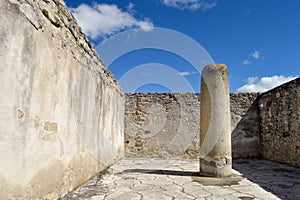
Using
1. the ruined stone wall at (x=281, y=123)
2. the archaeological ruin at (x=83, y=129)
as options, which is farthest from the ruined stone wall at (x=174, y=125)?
the ruined stone wall at (x=281, y=123)

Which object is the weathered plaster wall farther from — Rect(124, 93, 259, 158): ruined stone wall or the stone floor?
Rect(124, 93, 259, 158): ruined stone wall

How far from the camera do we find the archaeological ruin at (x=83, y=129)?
6.00ft

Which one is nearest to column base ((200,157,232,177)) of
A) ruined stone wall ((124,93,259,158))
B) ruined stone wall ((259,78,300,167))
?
ruined stone wall ((259,78,300,167))

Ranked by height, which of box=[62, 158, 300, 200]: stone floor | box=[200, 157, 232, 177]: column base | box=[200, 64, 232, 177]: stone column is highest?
box=[200, 64, 232, 177]: stone column

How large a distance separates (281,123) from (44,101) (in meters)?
6.00

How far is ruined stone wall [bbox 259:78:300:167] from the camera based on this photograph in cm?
557

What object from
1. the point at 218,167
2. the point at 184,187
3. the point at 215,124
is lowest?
the point at 184,187

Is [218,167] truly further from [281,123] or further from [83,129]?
[281,123]

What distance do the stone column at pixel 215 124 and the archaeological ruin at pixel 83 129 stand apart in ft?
0.06

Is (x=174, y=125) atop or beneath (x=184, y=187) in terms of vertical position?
atop

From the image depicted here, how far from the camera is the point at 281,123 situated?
6.18m

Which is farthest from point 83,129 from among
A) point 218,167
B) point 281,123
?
point 281,123

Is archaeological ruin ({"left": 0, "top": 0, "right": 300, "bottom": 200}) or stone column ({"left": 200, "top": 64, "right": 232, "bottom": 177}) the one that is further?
stone column ({"left": 200, "top": 64, "right": 232, "bottom": 177})

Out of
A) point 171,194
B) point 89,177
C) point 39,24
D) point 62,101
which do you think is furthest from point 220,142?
point 39,24
